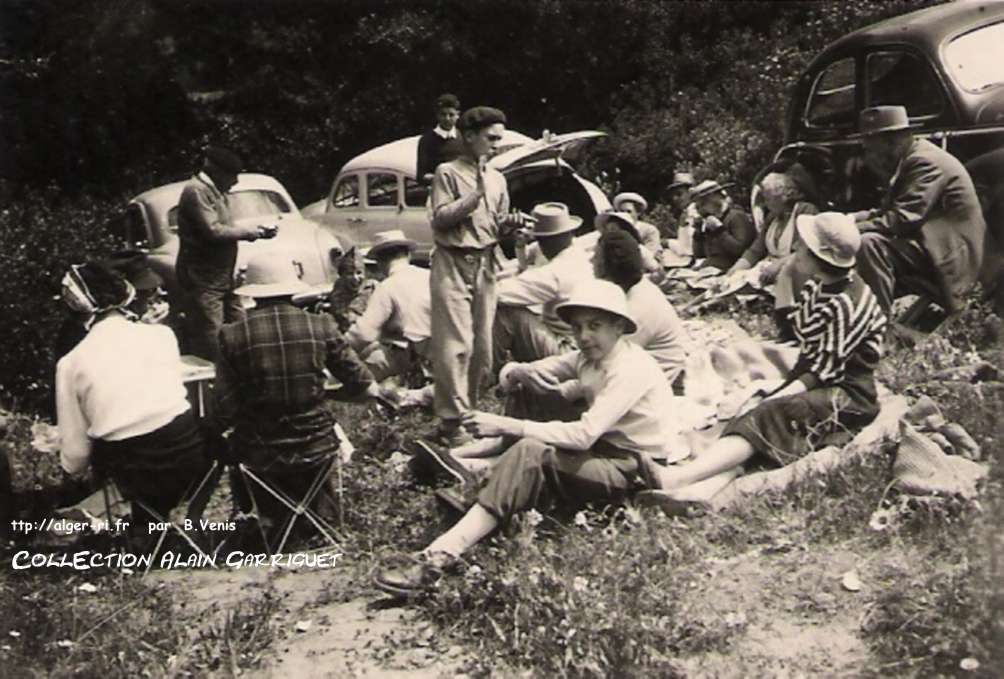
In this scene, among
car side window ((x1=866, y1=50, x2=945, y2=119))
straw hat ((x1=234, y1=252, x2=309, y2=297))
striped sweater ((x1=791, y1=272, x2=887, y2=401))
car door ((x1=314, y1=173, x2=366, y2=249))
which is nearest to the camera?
striped sweater ((x1=791, y1=272, x2=887, y2=401))

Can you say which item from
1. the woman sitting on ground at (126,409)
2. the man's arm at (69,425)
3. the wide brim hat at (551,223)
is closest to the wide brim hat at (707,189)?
the wide brim hat at (551,223)

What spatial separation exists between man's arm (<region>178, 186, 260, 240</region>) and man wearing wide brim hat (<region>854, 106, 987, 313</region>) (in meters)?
3.47

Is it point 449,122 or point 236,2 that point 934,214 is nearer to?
point 449,122

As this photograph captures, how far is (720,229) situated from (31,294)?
4862 mm

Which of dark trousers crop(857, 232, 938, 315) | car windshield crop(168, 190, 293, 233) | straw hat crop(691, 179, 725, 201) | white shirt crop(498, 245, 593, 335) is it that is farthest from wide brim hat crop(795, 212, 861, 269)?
car windshield crop(168, 190, 293, 233)

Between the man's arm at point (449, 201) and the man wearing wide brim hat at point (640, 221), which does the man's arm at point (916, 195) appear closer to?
the man's arm at point (449, 201)

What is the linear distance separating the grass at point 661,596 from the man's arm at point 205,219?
250cm

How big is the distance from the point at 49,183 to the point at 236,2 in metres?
2.23

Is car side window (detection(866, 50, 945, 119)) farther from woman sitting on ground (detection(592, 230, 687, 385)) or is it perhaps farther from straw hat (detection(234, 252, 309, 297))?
straw hat (detection(234, 252, 309, 297))

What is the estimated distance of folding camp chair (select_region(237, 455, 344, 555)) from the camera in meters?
4.91

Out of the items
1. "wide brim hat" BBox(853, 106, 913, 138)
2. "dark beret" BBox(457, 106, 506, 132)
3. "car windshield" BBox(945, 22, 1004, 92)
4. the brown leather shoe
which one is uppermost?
"dark beret" BBox(457, 106, 506, 132)

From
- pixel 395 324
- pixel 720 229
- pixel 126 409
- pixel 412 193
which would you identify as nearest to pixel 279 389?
pixel 126 409

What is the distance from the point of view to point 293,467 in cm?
A: 489

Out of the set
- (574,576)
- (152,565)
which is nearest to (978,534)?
(574,576)
